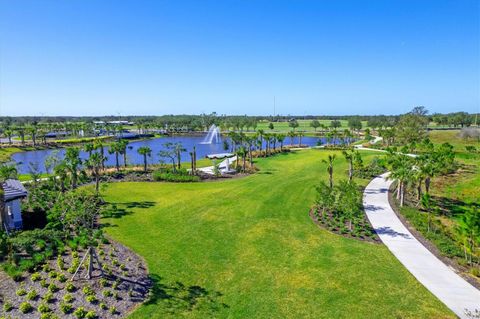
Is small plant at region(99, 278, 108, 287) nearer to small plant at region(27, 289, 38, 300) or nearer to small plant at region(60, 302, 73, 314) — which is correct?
small plant at region(60, 302, 73, 314)

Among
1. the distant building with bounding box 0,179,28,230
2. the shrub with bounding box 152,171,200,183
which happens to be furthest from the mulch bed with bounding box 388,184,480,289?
the distant building with bounding box 0,179,28,230

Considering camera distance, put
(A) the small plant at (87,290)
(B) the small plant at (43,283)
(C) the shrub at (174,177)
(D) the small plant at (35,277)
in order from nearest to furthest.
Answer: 1. (A) the small plant at (87,290)
2. (B) the small plant at (43,283)
3. (D) the small plant at (35,277)
4. (C) the shrub at (174,177)

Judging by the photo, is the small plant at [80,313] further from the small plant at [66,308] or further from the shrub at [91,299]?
the shrub at [91,299]

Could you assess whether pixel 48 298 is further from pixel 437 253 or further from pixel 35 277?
pixel 437 253

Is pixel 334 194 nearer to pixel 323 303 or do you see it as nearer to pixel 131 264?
pixel 323 303

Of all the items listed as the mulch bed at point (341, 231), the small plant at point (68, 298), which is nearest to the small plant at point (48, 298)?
the small plant at point (68, 298)

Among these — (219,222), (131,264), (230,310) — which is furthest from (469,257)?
(131,264)

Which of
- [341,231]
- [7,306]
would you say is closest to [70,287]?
[7,306]
